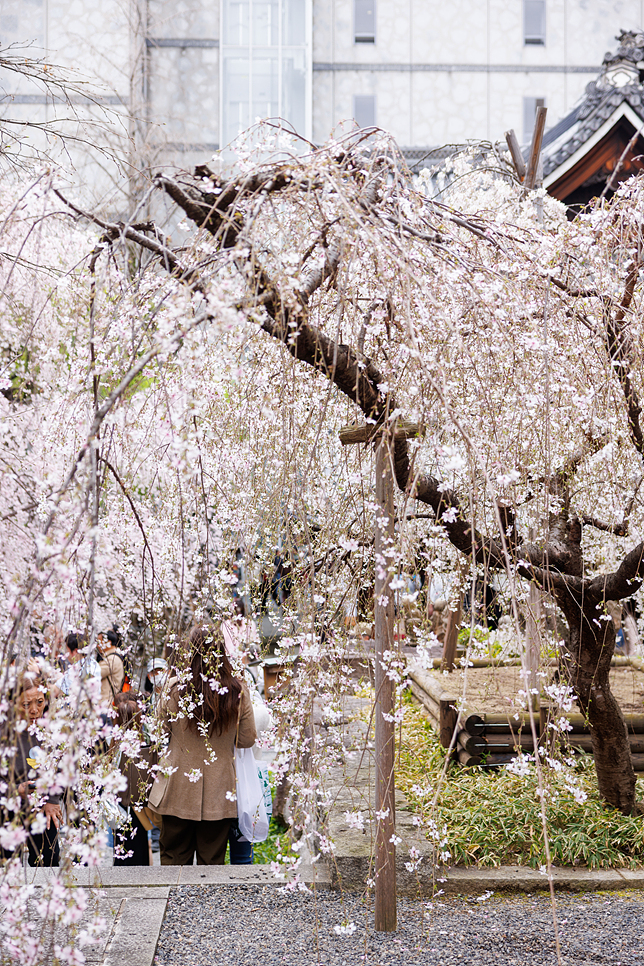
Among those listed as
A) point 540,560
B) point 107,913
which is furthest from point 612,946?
point 107,913

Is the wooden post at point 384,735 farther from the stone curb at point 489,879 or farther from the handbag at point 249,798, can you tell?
the handbag at point 249,798

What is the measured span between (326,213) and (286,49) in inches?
462

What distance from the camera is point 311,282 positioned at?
8.53ft

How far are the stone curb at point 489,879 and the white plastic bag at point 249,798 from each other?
1.37 ft

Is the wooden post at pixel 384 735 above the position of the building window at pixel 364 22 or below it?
below

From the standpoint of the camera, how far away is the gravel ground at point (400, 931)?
3.15 m

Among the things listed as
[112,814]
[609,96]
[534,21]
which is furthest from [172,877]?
[534,21]

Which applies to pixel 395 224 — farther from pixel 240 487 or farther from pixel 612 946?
pixel 612 946

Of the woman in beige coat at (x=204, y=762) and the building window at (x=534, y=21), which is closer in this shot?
the woman in beige coat at (x=204, y=762)

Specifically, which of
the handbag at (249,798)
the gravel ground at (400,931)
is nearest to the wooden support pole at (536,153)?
the handbag at (249,798)

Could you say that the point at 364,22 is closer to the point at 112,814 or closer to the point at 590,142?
the point at 590,142

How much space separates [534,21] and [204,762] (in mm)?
14315

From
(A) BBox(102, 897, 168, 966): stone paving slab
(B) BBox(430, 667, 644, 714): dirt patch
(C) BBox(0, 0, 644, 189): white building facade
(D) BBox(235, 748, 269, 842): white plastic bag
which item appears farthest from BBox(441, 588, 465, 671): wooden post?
(C) BBox(0, 0, 644, 189): white building facade

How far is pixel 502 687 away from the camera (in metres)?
5.72
